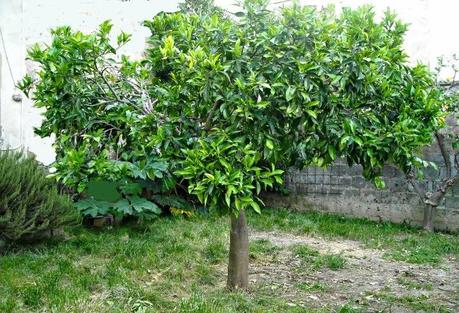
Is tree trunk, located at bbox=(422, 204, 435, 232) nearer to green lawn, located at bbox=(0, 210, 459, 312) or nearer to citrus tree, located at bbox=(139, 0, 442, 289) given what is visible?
green lawn, located at bbox=(0, 210, 459, 312)

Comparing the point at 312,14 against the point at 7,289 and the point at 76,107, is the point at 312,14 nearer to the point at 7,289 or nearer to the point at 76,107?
the point at 76,107

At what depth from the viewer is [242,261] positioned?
4039 mm

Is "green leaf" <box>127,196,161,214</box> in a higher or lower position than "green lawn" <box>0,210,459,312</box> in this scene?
higher

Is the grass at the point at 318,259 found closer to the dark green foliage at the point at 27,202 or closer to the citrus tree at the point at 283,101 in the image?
the citrus tree at the point at 283,101

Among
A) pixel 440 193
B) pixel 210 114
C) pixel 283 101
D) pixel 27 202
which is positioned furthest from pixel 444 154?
pixel 27 202

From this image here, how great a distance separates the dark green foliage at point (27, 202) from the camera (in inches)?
182

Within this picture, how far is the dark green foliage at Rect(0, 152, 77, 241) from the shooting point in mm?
4625

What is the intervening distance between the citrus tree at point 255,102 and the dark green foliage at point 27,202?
1.32 metres

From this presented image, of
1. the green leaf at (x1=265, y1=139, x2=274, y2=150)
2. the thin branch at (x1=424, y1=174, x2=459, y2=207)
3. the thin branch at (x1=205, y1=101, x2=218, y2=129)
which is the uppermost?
the thin branch at (x1=205, y1=101, x2=218, y2=129)

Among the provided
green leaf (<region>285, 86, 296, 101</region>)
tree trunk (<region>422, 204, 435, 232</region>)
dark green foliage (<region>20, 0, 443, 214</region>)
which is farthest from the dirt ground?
green leaf (<region>285, 86, 296, 101</region>)

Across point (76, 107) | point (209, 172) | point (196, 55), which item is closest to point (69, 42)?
point (76, 107)

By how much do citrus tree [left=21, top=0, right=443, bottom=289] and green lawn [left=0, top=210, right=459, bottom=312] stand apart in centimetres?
90

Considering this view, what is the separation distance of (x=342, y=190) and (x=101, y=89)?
456 centimetres

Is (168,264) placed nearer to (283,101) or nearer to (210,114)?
(210,114)
